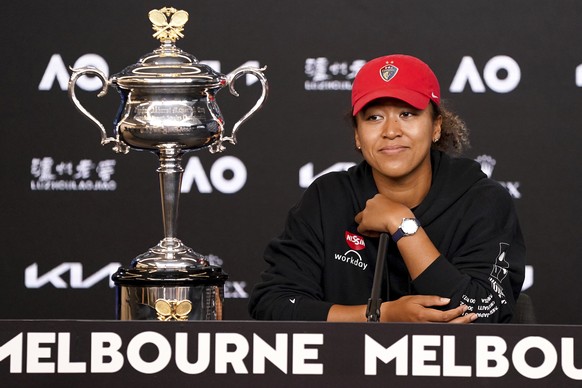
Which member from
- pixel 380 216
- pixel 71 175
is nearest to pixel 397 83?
pixel 380 216

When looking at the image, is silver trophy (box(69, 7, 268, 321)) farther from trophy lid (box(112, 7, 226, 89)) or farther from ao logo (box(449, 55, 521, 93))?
ao logo (box(449, 55, 521, 93))

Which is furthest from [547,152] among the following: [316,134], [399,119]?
[399,119]

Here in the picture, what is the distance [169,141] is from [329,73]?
1711 millimetres

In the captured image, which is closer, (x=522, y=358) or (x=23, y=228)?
(x=522, y=358)

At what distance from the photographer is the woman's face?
2156 mm

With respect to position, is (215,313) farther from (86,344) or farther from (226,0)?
(226,0)

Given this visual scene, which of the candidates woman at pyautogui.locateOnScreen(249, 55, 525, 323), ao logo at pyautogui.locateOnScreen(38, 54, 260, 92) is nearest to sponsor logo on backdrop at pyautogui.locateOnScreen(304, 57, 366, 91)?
ao logo at pyautogui.locateOnScreen(38, 54, 260, 92)

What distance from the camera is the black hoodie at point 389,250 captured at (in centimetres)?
205

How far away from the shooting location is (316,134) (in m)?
3.68

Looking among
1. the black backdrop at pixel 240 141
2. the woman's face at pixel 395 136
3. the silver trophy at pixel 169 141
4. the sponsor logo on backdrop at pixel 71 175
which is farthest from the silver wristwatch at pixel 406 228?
the sponsor logo on backdrop at pixel 71 175

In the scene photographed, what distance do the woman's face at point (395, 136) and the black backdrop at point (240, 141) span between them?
4.86 feet

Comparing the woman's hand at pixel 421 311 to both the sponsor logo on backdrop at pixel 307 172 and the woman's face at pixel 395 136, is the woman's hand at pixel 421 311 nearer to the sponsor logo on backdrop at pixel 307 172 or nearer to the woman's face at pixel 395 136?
the woman's face at pixel 395 136

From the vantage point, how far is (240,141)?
367 cm

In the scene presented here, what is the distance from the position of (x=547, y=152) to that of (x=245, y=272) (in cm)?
108
